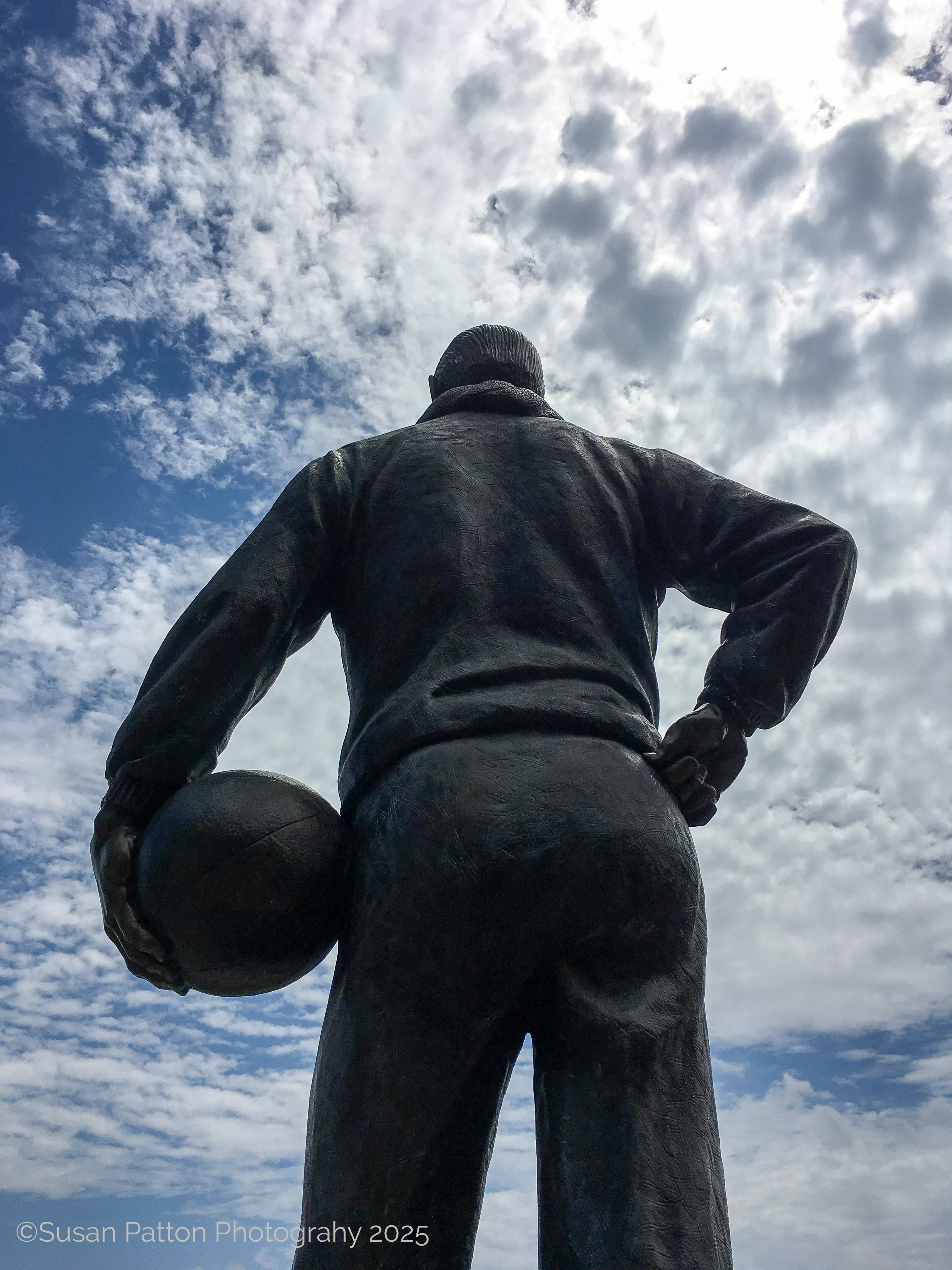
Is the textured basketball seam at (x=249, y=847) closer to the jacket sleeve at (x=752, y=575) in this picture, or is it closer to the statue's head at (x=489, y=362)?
the jacket sleeve at (x=752, y=575)

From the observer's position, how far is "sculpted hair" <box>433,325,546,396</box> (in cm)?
483

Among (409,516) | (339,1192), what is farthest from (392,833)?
(409,516)

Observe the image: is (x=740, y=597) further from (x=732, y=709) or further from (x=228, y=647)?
(x=228, y=647)

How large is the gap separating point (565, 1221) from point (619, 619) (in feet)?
5.75

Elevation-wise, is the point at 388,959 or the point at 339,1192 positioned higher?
the point at 388,959

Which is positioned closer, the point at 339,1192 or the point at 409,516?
the point at 339,1192

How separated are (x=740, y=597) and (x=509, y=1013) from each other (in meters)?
1.54

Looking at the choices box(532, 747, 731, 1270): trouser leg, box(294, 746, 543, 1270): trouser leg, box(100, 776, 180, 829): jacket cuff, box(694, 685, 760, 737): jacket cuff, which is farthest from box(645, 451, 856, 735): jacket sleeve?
box(100, 776, 180, 829): jacket cuff

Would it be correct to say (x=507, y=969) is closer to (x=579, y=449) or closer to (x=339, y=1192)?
(x=339, y=1192)

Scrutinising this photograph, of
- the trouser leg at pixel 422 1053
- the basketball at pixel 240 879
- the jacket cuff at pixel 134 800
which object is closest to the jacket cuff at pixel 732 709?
the trouser leg at pixel 422 1053

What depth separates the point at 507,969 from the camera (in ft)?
10.5

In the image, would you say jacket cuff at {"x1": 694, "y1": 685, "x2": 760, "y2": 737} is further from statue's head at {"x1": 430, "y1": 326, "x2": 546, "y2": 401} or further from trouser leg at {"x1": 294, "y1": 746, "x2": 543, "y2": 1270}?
statue's head at {"x1": 430, "y1": 326, "x2": 546, "y2": 401}

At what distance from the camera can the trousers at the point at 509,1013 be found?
3062mm

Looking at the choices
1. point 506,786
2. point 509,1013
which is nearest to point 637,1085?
point 509,1013
